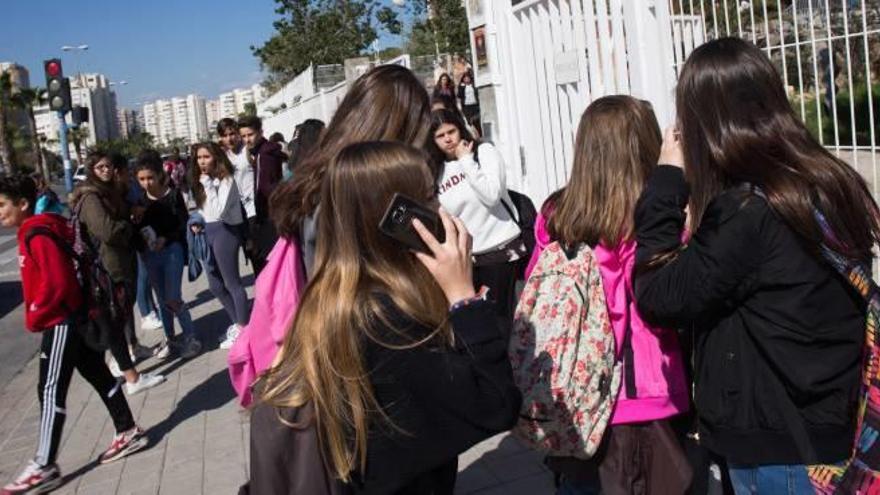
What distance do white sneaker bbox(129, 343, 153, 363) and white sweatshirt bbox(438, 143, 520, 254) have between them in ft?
14.3

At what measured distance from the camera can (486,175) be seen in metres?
4.04

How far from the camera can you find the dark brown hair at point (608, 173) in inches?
99.0

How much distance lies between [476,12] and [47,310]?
335 cm

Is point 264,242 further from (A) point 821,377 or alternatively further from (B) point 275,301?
(A) point 821,377

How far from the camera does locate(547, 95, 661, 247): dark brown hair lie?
251 centimetres

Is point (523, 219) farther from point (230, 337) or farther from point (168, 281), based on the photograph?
point (168, 281)

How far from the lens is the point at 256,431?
180 centimetres

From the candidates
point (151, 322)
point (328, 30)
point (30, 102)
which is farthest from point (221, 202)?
point (30, 102)

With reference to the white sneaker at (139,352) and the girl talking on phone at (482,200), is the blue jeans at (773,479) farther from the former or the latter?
the white sneaker at (139,352)

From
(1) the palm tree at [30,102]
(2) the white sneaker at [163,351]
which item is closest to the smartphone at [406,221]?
(2) the white sneaker at [163,351]

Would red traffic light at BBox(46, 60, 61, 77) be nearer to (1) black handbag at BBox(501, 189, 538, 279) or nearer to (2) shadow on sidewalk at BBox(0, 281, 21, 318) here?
(2) shadow on sidewalk at BBox(0, 281, 21, 318)

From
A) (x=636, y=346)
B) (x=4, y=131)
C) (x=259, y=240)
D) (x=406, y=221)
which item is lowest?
(x=636, y=346)

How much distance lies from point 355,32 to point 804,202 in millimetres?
32900

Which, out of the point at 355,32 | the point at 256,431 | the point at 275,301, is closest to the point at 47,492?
the point at 275,301
